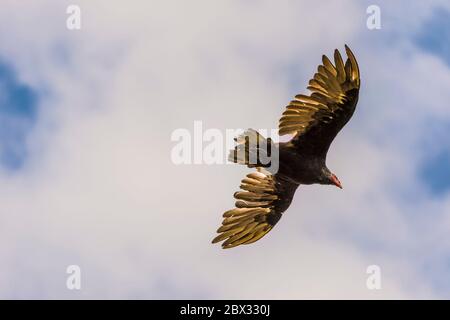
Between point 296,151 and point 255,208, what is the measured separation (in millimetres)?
2231

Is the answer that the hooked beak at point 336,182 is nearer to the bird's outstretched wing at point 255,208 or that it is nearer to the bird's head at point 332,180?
the bird's head at point 332,180

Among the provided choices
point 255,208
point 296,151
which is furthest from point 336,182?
point 255,208

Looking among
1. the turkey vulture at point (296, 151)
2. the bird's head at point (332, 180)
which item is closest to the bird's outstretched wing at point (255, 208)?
the turkey vulture at point (296, 151)

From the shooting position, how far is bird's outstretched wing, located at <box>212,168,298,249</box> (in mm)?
26922

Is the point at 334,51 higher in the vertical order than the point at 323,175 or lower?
higher

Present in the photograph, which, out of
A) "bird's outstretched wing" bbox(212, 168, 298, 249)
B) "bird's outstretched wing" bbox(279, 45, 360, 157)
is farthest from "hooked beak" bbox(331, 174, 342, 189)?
"bird's outstretched wing" bbox(212, 168, 298, 249)

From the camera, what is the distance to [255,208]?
27.2 metres

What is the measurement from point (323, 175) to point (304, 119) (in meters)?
1.37

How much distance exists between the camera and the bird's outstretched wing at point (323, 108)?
2477cm

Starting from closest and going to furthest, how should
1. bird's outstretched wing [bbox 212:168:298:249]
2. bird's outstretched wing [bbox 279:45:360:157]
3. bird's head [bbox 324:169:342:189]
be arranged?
bird's outstretched wing [bbox 279:45:360:157] < bird's head [bbox 324:169:342:189] < bird's outstretched wing [bbox 212:168:298:249]

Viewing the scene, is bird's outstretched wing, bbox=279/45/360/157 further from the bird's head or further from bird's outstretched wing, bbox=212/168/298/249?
bird's outstretched wing, bbox=212/168/298/249
